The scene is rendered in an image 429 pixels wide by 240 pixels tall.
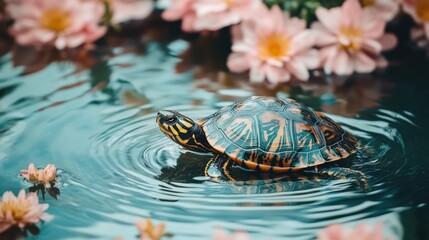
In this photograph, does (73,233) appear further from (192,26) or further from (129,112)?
(192,26)

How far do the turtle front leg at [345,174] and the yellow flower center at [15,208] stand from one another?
81 cm

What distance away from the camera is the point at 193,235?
1.73 meters

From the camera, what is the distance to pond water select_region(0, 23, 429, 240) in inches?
71.2

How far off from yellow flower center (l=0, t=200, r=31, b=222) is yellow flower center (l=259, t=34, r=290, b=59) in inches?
51.4

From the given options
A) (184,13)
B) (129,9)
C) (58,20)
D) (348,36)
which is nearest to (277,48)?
(348,36)

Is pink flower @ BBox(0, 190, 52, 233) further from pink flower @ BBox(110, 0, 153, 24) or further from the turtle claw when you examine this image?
pink flower @ BBox(110, 0, 153, 24)

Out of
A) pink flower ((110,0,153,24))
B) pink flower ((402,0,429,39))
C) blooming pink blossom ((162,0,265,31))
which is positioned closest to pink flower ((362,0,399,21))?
pink flower ((402,0,429,39))

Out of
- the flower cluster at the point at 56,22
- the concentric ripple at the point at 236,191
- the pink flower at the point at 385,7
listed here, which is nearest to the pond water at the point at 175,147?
the concentric ripple at the point at 236,191

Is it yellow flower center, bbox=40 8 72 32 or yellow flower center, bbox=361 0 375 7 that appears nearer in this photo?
yellow flower center, bbox=361 0 375 7

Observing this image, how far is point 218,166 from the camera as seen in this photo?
6.77ft

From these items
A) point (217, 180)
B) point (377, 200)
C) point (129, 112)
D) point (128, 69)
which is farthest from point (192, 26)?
point (377, 200)

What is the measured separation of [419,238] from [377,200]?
0.57ft

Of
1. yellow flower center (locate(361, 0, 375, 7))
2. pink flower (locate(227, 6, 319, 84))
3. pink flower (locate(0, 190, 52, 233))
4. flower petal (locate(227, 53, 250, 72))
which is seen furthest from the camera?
yellow flower center (locate(361, 0, 375, 7))

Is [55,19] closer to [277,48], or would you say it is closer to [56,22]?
[56,22]
